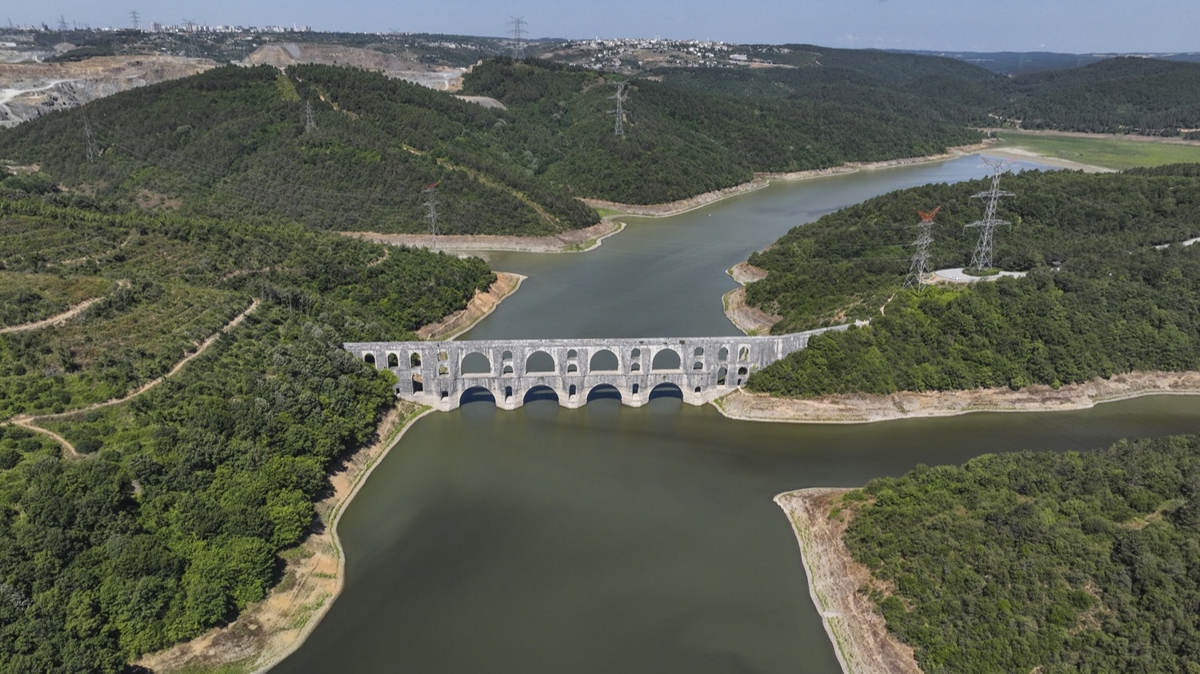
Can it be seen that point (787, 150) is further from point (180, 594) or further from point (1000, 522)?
point (180, 594)

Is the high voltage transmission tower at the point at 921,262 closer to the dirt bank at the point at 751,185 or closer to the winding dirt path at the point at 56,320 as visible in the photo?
the dirt bank at the point at 751,185

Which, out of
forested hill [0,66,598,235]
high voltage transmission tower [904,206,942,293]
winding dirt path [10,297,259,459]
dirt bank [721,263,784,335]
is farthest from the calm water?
forested hill [0,66,598,235]

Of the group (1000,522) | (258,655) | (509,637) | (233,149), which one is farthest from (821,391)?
(233,149)

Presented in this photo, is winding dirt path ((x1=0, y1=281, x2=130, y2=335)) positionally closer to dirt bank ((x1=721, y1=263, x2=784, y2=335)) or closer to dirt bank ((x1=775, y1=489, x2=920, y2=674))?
dirt bank ((x1=775, y1=489, x2=920, y2=674))

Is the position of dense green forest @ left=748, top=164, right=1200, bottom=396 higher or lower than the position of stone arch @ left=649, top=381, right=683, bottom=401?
higher

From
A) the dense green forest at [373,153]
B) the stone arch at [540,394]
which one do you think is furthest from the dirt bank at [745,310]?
the dense green forest at [373,153]
